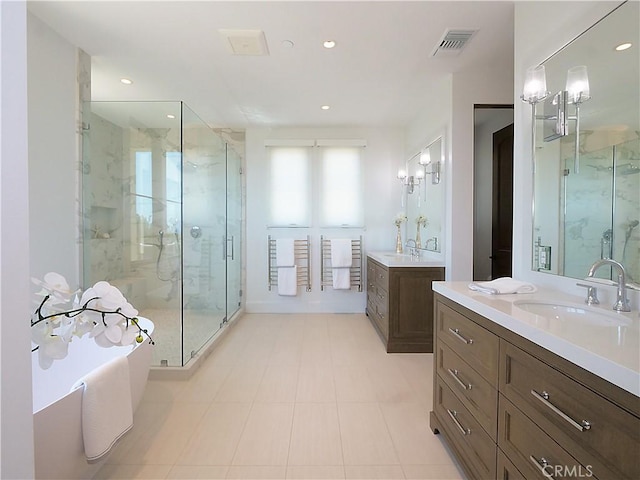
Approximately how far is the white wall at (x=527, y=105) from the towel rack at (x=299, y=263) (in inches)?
114

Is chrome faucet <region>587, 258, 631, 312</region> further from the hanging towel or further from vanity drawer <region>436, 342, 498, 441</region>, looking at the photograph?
the hanging towel

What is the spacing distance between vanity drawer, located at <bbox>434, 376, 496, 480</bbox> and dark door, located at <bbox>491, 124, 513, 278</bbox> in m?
2.38

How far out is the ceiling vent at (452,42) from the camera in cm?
227

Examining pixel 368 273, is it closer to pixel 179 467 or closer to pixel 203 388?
pixel 203 388

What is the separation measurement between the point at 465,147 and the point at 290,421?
8.77 feet

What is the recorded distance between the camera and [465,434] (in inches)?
57.7

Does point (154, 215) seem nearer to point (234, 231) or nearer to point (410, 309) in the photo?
point (234, 231)

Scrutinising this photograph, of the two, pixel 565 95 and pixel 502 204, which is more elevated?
pixel 565 95

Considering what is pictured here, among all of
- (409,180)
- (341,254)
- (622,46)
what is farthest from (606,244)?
(341,254)

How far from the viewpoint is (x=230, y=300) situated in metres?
4.12

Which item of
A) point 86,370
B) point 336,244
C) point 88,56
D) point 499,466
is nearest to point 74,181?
point 88,56

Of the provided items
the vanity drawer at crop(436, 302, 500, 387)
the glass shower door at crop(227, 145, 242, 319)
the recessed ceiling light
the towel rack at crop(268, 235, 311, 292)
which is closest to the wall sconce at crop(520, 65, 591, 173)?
the recessed ceiling light

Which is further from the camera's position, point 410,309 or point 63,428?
point 410,309

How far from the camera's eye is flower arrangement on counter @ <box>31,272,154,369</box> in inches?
33.5
